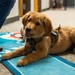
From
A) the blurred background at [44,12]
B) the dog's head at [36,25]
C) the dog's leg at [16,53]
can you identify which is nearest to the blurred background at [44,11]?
the blurred background at [44,12]

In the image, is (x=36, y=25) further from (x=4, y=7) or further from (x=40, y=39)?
(x=4, y=7)

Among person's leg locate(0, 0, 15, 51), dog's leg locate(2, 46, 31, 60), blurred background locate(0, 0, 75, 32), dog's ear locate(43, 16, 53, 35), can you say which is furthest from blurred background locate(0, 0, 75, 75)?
person's leg locate(0, 0, 15, 51)

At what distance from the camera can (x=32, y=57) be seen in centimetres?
154

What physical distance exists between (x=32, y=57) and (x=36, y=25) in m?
0.27

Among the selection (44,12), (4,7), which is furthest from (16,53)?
(44,12)

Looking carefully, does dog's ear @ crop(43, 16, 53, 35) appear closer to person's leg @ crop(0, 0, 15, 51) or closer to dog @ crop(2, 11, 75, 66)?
dog @ crop(2, 11, 75, 66)

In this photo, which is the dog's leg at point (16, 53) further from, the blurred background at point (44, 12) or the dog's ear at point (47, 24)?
the dog's ear at point (47, 24)

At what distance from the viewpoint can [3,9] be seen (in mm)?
1752

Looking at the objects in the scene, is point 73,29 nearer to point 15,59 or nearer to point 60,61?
point 60,61

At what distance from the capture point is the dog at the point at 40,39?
1536 mm

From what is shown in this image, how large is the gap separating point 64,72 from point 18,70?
35cm

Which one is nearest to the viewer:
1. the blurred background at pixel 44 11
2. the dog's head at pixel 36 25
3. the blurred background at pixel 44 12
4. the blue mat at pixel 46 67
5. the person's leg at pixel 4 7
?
the blue mat at pixel 46 67

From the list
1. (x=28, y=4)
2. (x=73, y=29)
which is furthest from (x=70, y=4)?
(x=73, y=29)

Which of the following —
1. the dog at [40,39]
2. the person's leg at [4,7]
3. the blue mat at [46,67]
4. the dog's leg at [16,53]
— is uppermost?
the person's leg at [4,7]
